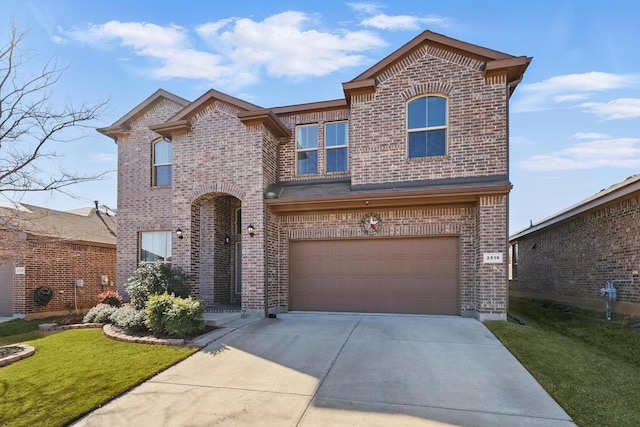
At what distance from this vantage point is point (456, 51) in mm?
9930

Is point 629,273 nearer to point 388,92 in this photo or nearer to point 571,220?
point 571,220

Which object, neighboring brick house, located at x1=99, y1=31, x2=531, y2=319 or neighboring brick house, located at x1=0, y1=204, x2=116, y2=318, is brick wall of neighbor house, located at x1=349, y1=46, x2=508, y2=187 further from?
neighboring brick house, located at x1=0, y1=204, x2=116, y2=318

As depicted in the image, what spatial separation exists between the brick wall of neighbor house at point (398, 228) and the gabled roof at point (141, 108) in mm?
6433

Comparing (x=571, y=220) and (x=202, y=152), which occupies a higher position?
(x=202, y=152)

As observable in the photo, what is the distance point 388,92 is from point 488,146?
3.16 meters

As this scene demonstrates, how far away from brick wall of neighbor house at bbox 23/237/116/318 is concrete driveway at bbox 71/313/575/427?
10100 mm

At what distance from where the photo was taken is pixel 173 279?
9852 mm

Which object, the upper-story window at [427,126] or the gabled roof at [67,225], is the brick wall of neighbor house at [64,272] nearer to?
the gabled roof at [67,225]

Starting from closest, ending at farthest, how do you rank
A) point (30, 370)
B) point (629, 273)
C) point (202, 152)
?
point (30, 370) < point (629, 273) < point (202, 152)

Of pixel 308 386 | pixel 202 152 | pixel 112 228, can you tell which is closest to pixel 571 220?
pixel 308 386

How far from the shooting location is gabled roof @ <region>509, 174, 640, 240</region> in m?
9.13

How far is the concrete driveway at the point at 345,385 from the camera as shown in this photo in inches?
179

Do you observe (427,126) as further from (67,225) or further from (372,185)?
(67,225)

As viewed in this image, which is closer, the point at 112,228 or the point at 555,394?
the point at 555,394
